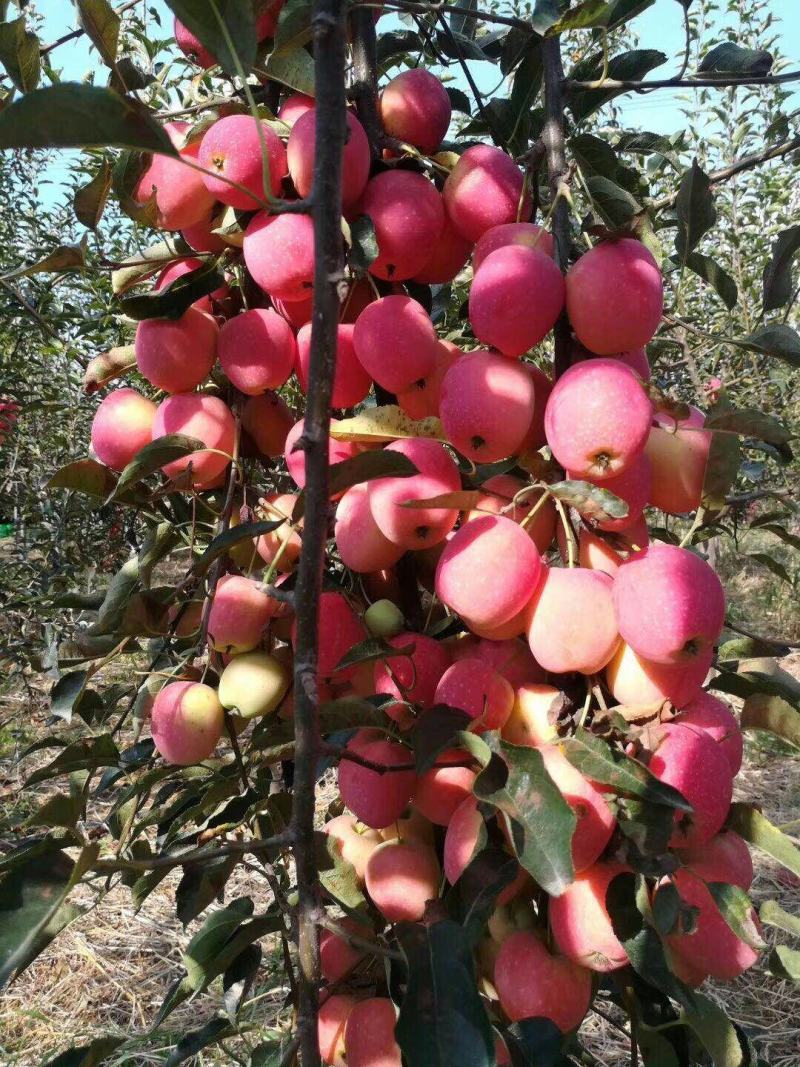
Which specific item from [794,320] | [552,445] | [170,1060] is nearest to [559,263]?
[552,445]

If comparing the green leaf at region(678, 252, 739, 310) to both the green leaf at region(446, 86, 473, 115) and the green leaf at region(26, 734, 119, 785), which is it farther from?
the green leaf at region(26, 734, 119, 785)

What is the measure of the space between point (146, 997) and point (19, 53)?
1.77 meters

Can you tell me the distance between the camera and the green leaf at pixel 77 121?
1.22ft

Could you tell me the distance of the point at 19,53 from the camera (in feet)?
2.05

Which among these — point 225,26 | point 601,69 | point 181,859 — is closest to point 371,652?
point 181,859

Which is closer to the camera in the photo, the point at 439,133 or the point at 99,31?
the point at 99,31

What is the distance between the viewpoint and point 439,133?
2.50 ft

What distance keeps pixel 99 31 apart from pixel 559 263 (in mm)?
377

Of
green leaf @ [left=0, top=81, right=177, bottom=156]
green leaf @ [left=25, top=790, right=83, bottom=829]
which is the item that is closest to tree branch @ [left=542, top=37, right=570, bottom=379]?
green leaf @ [left=0, top=81, right=177, bottom=156]

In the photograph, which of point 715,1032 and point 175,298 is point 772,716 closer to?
point 715,1032

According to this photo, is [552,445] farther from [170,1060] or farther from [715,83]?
[170,1060]

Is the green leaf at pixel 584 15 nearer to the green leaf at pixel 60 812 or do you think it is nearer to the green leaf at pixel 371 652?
the green leaf at pixel 371 652

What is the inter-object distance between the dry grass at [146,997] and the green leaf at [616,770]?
3.12 ft

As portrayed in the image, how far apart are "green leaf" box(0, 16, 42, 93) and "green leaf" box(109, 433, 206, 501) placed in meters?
0.29
